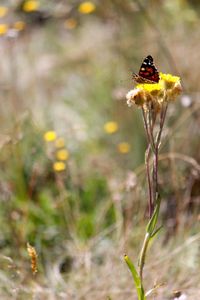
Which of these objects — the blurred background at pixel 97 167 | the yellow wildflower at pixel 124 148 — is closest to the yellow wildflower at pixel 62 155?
the blurred background at pixel 97 167

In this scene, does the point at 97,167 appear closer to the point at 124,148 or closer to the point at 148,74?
the point at 124,148

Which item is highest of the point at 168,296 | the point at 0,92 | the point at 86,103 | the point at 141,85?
the point at 0,92

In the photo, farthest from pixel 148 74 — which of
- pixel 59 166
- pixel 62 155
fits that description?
pixel 62 155

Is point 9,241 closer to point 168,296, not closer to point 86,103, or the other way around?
point 168,296

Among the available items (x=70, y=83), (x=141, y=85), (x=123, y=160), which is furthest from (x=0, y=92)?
(x=141, y=85)

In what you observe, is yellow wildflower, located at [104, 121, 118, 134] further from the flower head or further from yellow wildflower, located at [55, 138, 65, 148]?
the flower head

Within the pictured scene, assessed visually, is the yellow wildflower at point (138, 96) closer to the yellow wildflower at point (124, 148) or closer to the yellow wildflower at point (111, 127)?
the yellow wildflower at point (124, 148)

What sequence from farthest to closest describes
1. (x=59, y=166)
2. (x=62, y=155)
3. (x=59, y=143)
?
1. (x=59, y=143)
2. (x=62, y=155)
3. (x=59, y=166)

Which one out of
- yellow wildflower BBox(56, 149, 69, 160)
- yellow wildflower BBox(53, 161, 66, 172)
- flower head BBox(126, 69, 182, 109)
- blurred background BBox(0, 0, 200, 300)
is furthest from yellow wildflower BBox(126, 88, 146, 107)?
yellow wildflower BBox(56, 149, 69, 160)

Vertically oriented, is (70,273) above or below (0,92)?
below
